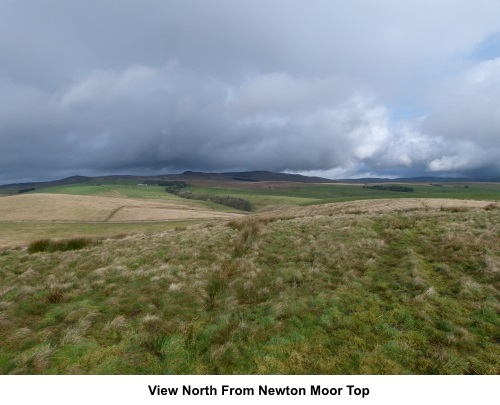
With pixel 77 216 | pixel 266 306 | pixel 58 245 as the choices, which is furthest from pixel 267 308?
pixel 77 216

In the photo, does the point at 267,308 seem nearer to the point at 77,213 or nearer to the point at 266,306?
the point at 266,306

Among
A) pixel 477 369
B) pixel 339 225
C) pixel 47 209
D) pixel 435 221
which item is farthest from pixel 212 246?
pixel 47 209

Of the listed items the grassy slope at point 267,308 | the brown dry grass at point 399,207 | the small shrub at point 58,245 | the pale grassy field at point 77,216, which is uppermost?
the brown dry grass at point 399,207

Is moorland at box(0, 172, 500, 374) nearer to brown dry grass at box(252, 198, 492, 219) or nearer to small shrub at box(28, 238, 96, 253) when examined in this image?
small shrub at box(28, 238, 96, 253)

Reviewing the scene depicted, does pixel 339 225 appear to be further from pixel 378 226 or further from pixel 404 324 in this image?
pixel 404 324

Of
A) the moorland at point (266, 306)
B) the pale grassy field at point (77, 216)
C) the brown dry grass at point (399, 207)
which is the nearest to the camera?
the moorland at point (266, 306)

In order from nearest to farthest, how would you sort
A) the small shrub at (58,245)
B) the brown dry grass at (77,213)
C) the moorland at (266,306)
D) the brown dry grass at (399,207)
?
the moorland at (266,306) < the small shrub at (58,245) < the brown dry grass at (399,207) < the brown dry grass at (77,213)

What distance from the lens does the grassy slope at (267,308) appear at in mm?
8453

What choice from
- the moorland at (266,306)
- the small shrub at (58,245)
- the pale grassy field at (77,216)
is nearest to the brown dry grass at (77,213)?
the pale grassy field at (77,216)

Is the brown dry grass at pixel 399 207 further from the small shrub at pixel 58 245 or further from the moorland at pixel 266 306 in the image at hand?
the small shrub at pixel 58 245

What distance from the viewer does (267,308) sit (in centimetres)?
1159

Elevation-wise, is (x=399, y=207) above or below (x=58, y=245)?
above

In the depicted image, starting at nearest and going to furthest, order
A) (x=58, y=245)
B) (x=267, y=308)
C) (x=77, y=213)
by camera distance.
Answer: (x=267, y=308)
(x=58, y=245)
(x=77, y=213)

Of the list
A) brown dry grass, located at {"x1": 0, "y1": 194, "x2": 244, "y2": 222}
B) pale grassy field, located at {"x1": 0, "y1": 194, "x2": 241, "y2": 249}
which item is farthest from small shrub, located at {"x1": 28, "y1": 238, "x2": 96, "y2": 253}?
brown dry grass, located at {"x1": 0, "y1": 194, "x2": 244, "y2": 222}
